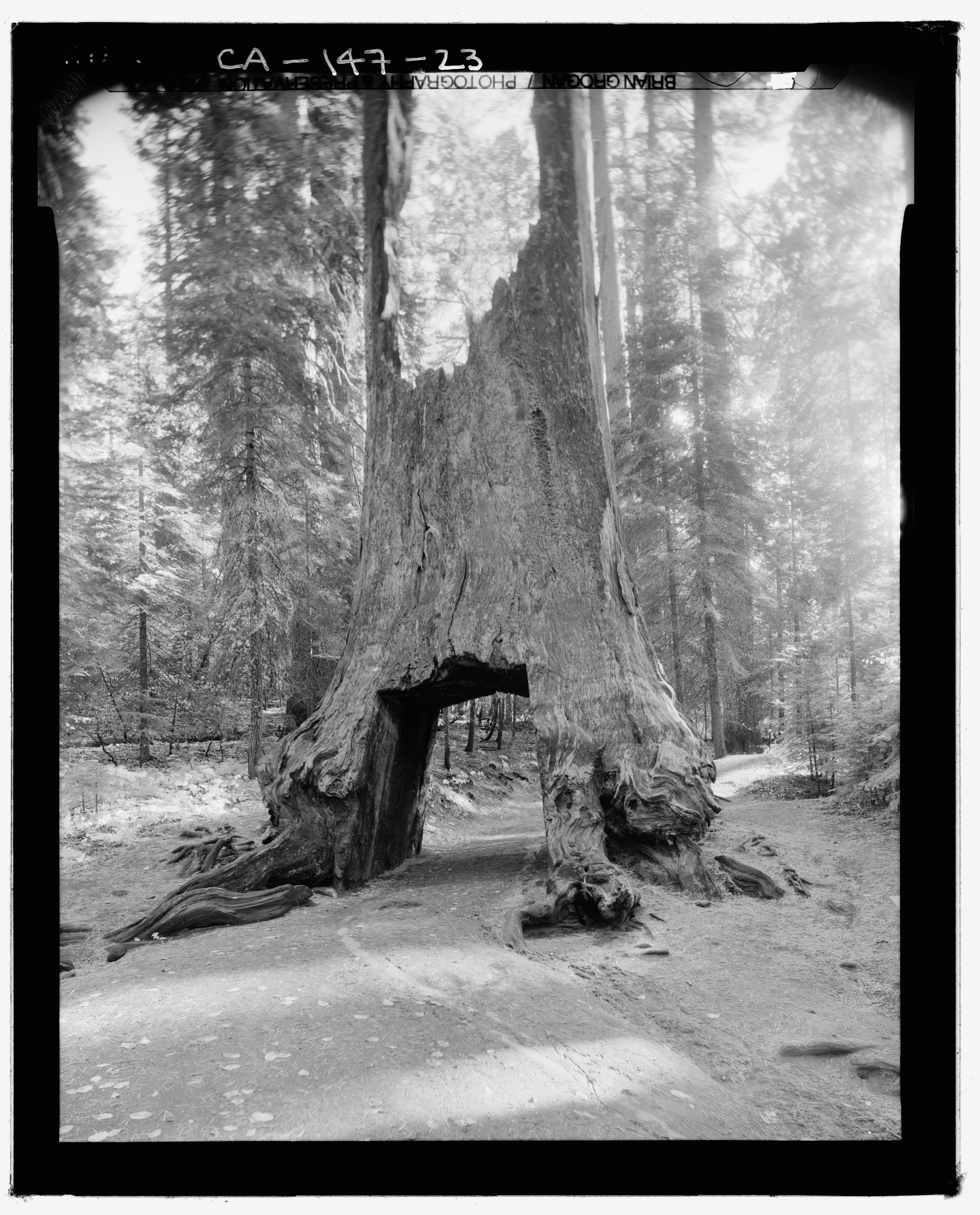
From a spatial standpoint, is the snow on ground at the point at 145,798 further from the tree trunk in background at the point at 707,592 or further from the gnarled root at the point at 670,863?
the tree trunk in background at the point at 707,592

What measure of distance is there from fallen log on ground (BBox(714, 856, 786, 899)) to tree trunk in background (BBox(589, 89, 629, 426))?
501cm

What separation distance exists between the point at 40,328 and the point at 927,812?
301 cm

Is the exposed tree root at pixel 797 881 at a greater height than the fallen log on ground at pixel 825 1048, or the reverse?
the fallen log on ground at pixel 825 1048

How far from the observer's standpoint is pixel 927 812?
6.29 ft

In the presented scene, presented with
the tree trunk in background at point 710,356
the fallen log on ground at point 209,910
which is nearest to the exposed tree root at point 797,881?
the fallen log on ground at point 209,910

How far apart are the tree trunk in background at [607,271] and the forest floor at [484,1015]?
139 inches

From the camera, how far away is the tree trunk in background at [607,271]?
2.81 m

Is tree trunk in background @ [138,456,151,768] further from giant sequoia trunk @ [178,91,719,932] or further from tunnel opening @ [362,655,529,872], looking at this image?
tunnel opening @ [362,655,529,872]

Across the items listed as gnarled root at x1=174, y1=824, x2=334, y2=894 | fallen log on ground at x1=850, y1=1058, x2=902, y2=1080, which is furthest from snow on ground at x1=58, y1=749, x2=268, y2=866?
fallen log on ground at x1=850, y1=1058, x2=902, y2=1080

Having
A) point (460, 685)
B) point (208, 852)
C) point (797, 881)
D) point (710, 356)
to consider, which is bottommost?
point (208, 852)

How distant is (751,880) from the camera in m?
5.46

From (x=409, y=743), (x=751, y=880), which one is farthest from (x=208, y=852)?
Result: (x=751, y=880)

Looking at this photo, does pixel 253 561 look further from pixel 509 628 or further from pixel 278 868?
pixel 278 868

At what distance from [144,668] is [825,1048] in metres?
10.2
